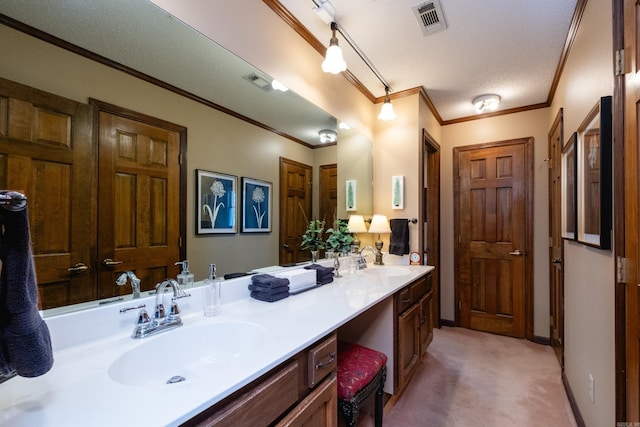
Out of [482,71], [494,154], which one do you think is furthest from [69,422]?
[494,154]

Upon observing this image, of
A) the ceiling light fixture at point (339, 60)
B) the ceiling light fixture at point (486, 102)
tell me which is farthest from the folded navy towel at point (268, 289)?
the ceiling light fixture at point (486, 102)

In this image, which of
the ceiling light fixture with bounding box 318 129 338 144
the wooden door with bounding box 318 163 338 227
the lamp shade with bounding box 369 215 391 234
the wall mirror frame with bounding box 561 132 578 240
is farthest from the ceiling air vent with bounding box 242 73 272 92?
the wall mirror frame with bounding box 561 132 578 240

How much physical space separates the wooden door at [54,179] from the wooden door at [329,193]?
4.88 feet

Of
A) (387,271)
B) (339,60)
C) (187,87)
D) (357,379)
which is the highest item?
(339,60)

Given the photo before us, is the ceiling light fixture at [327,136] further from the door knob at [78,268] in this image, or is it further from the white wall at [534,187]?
the white wall at [534,187]

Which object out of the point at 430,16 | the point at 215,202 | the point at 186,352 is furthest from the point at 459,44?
the point at 186,352

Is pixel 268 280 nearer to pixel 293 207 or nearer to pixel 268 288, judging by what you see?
pixel 268 288

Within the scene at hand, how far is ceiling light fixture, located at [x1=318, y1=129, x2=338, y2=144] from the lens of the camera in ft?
7.44

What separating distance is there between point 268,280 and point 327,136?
4.25ft

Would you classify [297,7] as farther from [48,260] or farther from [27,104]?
[48,260]

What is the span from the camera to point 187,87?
139cm

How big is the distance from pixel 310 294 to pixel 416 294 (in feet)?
3.29

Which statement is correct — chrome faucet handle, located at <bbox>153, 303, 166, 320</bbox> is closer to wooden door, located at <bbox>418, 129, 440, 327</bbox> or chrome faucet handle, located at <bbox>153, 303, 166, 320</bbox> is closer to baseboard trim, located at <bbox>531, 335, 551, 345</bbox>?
wooden door, located at <bbox>418, 129, 440, 327</bbox>

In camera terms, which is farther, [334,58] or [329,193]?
[329,193]
